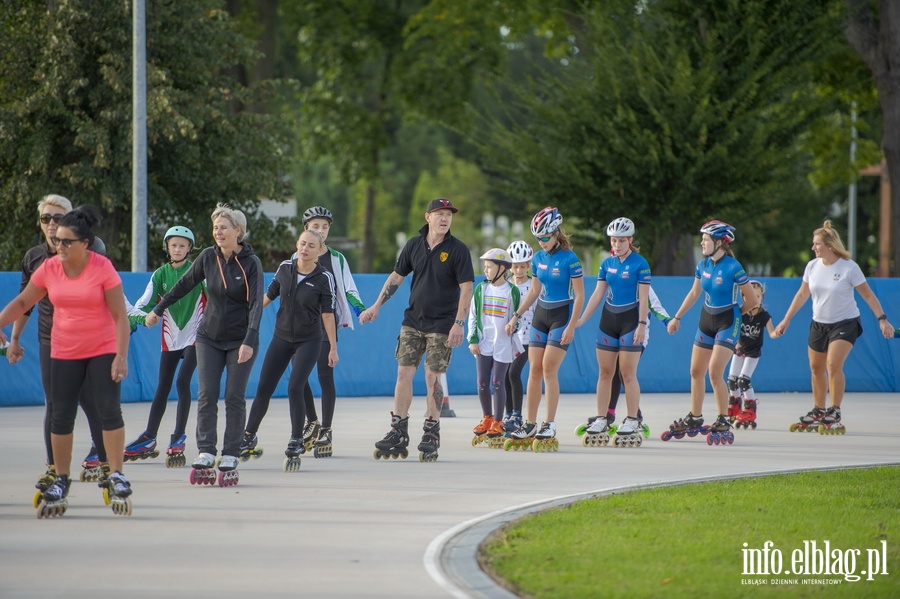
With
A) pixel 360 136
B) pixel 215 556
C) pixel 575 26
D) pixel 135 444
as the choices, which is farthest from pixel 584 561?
pixel 360 136

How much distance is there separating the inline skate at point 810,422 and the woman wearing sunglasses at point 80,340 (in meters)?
8.88

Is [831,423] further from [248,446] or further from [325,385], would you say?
[248,446]

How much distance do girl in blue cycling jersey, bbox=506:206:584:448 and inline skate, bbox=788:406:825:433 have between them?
392 cm

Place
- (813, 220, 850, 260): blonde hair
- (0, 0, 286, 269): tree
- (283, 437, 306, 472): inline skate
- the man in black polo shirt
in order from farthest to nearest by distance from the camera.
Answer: (0, 0, 286, 269): tree, (813, 220, 850, 260): blonde hair, the man in black polo shirt, (283, 437, 306, 472): inline skate

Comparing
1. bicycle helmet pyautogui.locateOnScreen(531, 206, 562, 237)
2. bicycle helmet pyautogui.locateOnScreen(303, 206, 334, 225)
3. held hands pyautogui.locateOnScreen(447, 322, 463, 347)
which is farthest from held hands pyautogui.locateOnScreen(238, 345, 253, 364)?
bicycle helmet pyautogui.locateOnScreen(531, 206, 562, 237)

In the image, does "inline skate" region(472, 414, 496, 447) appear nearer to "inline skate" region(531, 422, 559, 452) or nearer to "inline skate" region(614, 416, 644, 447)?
"inline skate" region(531, 422, 559, 452)

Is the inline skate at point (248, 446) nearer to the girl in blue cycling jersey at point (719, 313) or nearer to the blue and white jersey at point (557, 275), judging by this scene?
the blue and white jersey at point (557, 275)

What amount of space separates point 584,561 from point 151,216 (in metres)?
20.3

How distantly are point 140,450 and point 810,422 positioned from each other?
772 cm

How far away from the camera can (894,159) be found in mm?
28578

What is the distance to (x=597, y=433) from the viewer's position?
13.3 meters

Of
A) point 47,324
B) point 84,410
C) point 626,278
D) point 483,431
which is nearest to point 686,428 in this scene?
point 626,278

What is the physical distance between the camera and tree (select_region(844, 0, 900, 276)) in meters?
28.2

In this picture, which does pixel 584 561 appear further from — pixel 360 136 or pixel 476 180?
pixel 476 180
